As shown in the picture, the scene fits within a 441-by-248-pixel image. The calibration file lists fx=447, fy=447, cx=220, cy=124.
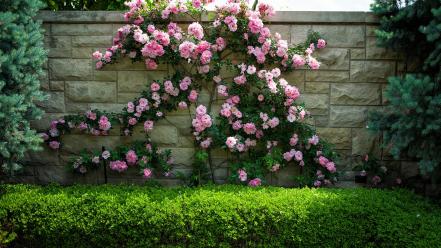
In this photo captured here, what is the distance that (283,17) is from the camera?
4.07 meters

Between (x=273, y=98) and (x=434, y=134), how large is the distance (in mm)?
1371

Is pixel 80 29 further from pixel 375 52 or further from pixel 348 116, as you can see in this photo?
pixel 375 52

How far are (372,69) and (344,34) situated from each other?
41 centimetres

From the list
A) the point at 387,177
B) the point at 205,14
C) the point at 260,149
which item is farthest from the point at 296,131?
the point at 205,14

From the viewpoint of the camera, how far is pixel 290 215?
307cm

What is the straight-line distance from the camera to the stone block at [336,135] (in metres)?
4.16

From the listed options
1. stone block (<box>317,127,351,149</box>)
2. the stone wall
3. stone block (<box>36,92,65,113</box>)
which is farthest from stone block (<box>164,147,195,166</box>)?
stone block (<box>317,127,351,149</box>)

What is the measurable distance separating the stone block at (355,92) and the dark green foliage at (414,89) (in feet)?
1.38

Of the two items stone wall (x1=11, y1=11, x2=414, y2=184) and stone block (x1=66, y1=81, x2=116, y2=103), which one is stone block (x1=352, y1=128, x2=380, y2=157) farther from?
stone block (x1=66, y1=81, x2=116, y2=103)

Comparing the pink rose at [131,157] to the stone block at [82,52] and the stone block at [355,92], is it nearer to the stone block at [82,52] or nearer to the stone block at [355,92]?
the stone block at [82,52]

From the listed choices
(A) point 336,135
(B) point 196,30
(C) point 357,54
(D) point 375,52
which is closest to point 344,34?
(C) point 357,54

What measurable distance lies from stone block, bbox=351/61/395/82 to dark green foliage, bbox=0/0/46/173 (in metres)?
2.68

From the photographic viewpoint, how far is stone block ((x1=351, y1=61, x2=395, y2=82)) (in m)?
4.10

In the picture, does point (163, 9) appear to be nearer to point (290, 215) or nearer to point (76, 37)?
point (76, 37)
